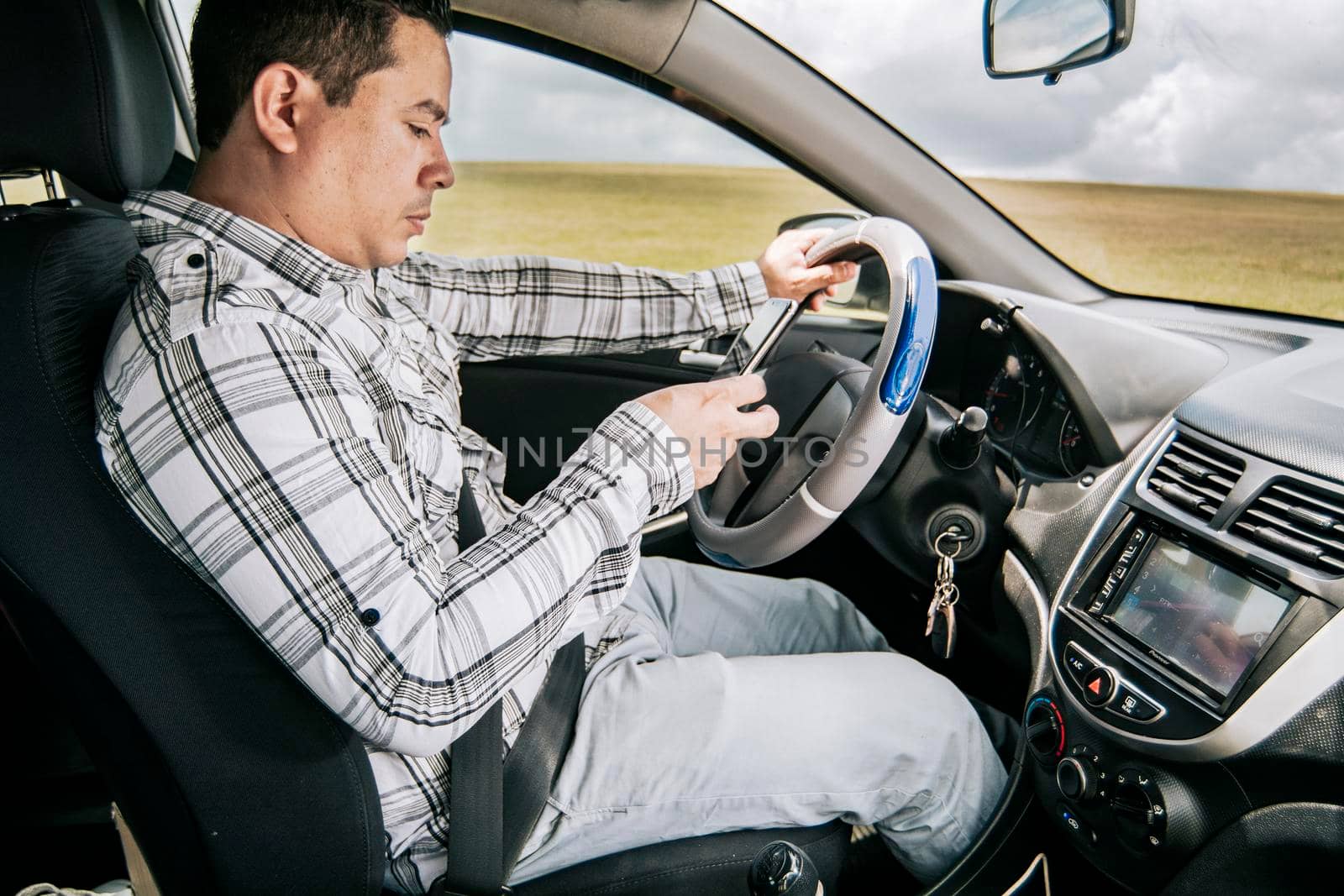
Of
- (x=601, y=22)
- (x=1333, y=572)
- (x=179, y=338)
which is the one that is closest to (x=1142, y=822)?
(x=1333, y=572)

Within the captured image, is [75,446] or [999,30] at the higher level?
[999,30]

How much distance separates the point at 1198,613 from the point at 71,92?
1314 mm

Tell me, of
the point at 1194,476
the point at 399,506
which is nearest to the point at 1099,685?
the point at 1194,476

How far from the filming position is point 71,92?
93cm

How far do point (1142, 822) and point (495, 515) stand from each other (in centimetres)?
90

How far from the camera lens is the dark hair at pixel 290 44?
0.94 m

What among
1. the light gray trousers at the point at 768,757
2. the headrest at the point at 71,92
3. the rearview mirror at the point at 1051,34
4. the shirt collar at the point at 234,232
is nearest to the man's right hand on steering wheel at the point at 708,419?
the light gray trousers at the point at 768,757

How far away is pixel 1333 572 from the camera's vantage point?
35.0 inches

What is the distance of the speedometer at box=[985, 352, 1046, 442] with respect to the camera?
1.39m

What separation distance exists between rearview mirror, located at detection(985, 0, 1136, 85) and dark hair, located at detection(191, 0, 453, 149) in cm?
91

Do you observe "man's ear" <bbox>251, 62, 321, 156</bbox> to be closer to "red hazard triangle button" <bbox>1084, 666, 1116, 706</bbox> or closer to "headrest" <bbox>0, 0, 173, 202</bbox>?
"headrest" <bbox>0, 0, 173, 202</bbox>

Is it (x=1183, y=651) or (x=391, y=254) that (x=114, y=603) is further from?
(x=1183, y=651)

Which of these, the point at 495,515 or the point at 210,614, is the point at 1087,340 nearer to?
the point at 495,515

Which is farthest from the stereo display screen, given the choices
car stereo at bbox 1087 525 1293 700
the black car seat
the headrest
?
the headrest
